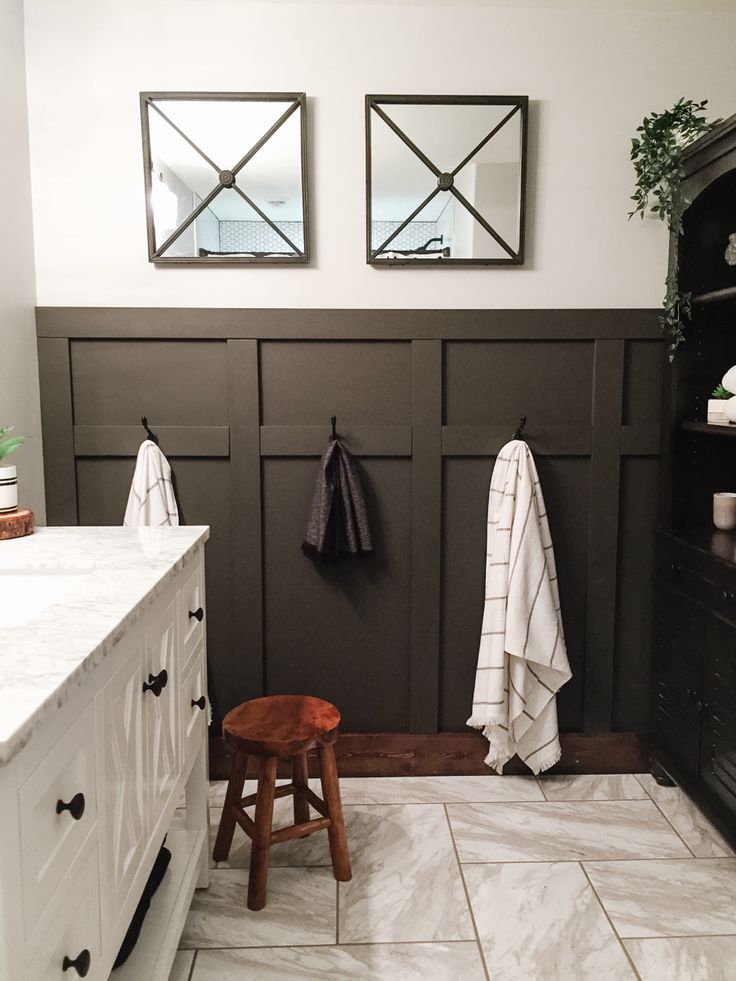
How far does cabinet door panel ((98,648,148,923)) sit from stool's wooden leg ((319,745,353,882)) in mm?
668

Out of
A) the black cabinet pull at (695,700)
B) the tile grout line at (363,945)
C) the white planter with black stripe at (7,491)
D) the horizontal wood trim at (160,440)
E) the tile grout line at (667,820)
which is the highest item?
the horizontal wood trim at (160,440)

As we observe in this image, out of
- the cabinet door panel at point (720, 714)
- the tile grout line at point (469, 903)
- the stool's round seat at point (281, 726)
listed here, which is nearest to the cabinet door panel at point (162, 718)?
the stool's round seat at point (281, 726)

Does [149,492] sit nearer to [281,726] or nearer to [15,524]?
[15,524]

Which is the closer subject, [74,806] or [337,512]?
[74,806]

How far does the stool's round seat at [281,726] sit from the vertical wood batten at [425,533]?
557 millimetres

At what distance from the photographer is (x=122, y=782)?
1252mm

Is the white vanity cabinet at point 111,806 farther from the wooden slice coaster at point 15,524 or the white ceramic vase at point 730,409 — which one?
the white ceramic vase at point 730,409

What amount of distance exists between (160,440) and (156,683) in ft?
3.95

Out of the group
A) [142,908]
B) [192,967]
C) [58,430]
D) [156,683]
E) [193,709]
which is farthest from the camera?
[58,430]

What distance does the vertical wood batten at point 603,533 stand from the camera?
2.48 meters

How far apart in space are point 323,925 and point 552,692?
3.38ft

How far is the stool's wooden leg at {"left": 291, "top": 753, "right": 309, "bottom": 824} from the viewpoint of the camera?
6.82ft

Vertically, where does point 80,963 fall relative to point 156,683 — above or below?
below

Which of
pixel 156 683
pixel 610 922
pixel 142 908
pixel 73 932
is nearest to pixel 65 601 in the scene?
pixel 156 683
